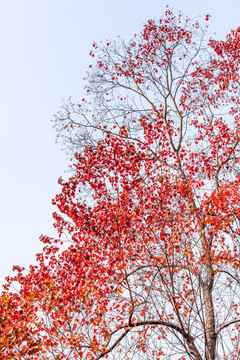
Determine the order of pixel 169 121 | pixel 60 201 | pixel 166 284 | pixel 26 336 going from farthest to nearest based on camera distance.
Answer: pixel 169 121 < pixel 60 201 < pixel 26 336 < pixel 166 284

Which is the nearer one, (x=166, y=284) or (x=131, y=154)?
(x=166, y=284)

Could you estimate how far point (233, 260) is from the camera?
27.7 feet

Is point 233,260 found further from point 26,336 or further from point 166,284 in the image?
point 26,336

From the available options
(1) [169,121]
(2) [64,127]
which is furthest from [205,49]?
(2) [64,127]

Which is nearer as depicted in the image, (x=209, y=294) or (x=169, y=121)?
(x=209, y=294)

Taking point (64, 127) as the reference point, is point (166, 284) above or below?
below

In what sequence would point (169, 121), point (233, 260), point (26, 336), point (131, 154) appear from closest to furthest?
point (26, 336) → point (233, 260) → point (131, 154) → point (169, 121)

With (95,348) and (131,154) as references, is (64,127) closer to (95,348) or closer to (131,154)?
(131,154)

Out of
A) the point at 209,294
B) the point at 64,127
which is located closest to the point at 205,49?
the point at 64,127

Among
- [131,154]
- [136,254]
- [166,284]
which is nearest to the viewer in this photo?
[166,284]

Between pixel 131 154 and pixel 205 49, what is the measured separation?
6.09 meters

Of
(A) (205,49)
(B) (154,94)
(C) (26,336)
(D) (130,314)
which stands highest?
(A) (205,49)

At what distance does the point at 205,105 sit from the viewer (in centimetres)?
1380

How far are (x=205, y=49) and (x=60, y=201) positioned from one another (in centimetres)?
926
